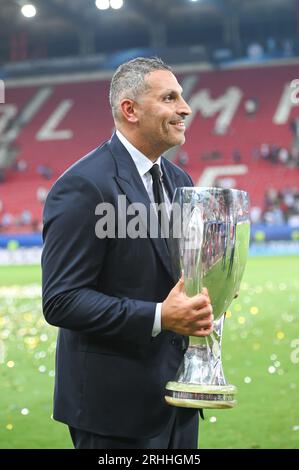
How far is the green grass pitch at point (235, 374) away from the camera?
4832 millimetres

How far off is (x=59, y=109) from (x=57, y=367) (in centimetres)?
2863

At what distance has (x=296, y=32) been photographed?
99.1ft

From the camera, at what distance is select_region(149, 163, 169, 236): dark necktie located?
2.33 m

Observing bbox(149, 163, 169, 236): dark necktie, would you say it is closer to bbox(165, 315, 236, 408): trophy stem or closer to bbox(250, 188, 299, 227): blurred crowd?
bbox(165, 315, 236, 408): trophy stem

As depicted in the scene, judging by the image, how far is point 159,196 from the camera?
2.37 meters

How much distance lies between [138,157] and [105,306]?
1.45 feet

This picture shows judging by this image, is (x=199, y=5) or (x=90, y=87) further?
(x=90, y=87)

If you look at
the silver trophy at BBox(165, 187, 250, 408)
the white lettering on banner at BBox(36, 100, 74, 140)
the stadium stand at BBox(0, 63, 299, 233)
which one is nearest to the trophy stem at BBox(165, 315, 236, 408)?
the silver trophy at BBox(165, 187, 250, 408)

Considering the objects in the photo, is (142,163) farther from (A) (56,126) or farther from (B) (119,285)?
(A) (56,126)

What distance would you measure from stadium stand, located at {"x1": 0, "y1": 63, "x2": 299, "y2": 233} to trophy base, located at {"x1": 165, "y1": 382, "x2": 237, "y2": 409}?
2174 cm

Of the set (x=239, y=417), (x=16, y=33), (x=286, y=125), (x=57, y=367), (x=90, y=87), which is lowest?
(x=239, y=417)

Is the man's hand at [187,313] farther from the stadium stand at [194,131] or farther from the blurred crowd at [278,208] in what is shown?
the stadium stand at [194,131]
